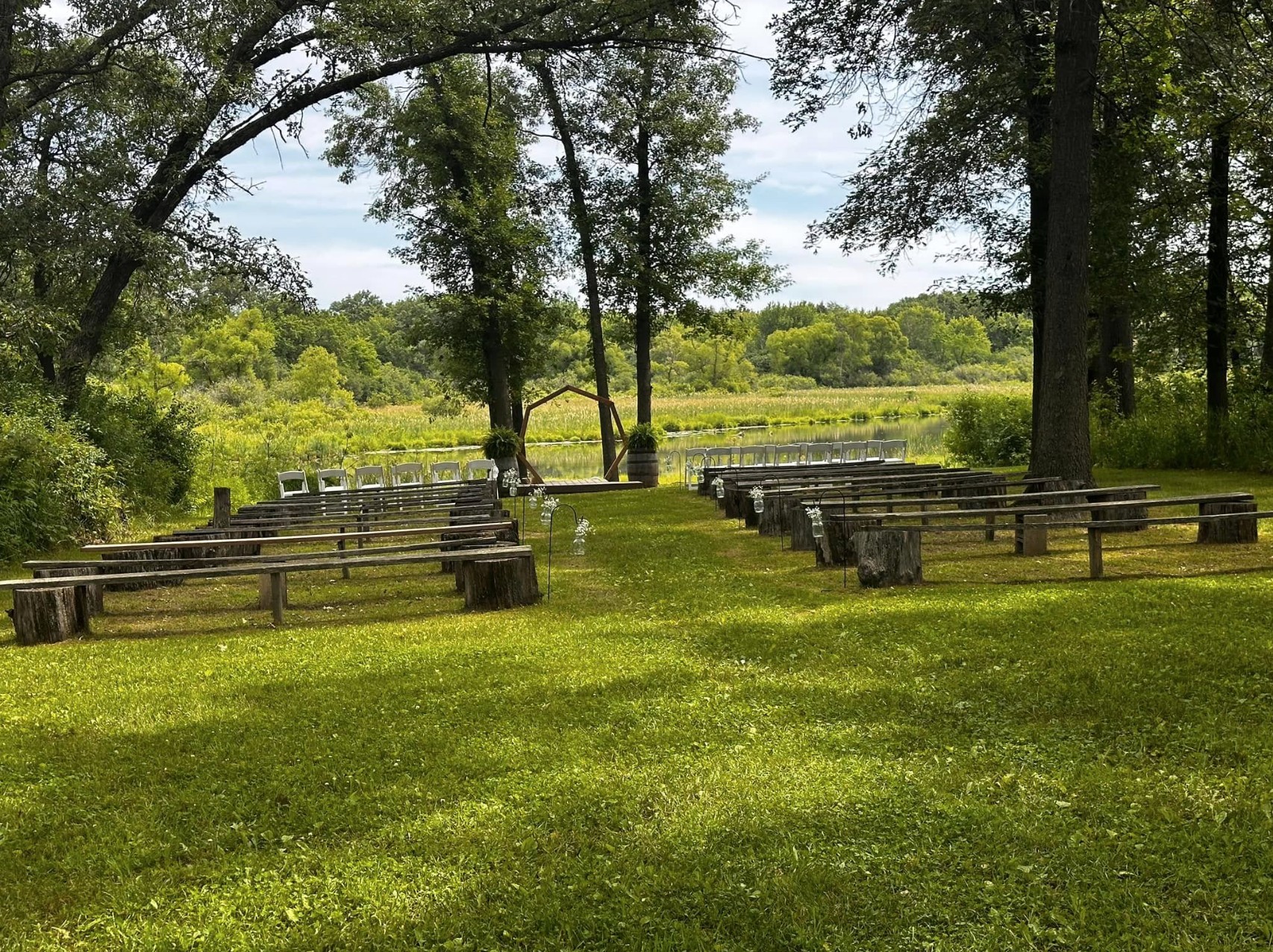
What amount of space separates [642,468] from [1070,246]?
1104 cm

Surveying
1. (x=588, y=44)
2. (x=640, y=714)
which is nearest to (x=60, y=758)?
(x=640, y=714)

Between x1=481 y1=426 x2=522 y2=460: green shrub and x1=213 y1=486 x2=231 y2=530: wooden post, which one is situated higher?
x1=481 y1=426 x2=522 y2=460: green shrub

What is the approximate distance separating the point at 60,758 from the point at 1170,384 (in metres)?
23.2

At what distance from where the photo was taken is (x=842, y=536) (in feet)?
31.5

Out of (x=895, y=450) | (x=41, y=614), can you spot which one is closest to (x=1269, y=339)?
(x=895, y=450)

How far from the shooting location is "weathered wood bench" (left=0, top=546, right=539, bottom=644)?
7871 millimetres

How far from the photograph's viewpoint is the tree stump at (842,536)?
31.4ft

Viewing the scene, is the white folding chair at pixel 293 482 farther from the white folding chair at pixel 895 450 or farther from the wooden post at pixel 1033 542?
the wooden post at pixel 1033 542

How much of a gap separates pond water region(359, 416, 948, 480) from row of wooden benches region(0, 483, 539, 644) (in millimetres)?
14311

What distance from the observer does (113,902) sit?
3.61 meters

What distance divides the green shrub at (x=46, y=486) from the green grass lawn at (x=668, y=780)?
6072mm

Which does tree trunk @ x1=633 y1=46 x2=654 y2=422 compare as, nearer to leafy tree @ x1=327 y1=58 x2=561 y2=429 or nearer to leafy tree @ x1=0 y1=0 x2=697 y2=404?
leafy tree @ x1=327 y1=58 x2=561 y2=429

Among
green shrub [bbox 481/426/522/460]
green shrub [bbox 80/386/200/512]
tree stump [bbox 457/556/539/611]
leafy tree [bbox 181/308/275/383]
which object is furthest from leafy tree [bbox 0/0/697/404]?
leafy tree [bbox 181/308/275/383]

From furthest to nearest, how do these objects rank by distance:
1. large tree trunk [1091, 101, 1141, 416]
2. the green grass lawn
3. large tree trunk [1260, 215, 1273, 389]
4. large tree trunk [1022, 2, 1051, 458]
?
large tree trunk [1260, 215, 1273, 389] < large tree trunk [1091, 101, 1141, 416] < large tree trunk [1022, 2, 1051, 458] < the green grass lawn
